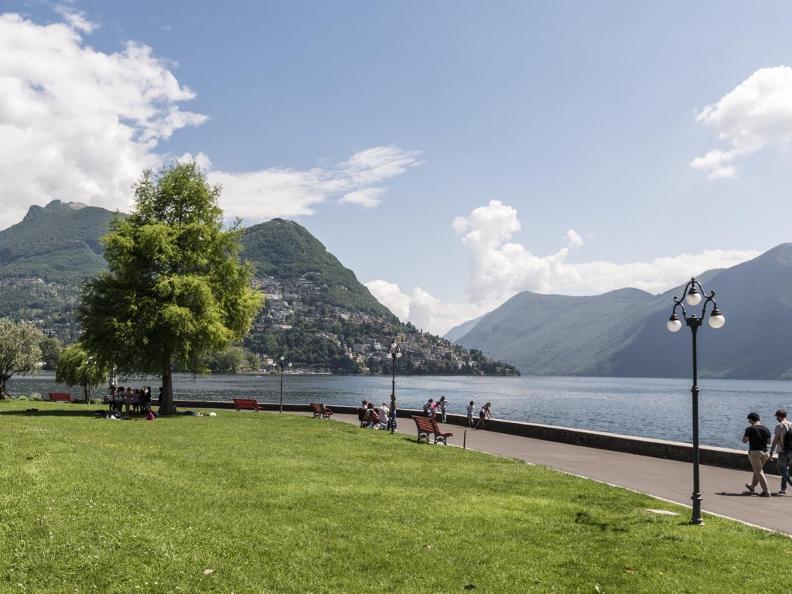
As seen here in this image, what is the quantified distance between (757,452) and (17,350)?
5176cm

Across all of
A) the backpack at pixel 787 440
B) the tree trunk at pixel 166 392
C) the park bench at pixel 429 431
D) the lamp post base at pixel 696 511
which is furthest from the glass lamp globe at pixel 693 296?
the tree trunk at pixel 166 392

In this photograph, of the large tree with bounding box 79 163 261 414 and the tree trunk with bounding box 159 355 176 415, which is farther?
the tree trunk with bounding box 159 355 176 415

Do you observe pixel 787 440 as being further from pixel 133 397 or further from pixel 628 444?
pixel 133 397

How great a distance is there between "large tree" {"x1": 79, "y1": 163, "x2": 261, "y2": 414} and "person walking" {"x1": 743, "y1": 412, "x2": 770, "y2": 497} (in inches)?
1029

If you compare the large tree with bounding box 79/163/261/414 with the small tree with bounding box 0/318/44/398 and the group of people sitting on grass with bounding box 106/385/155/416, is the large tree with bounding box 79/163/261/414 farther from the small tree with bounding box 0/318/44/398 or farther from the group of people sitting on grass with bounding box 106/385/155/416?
the small tree with bounding box 0/318/44/398

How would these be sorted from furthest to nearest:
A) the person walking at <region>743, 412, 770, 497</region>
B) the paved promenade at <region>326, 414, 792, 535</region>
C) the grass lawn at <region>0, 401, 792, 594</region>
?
the person walking at <region>743, 412, 770, 497</region> < the paved promenade at <region>326, 414, 792, 535</region> < the grass lawn at <region>0, 401, 792, 594</region>

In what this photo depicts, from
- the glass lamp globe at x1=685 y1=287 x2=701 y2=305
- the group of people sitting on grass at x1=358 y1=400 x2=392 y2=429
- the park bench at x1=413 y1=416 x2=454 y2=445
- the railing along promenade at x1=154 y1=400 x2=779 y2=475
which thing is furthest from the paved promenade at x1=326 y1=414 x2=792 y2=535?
the group of people sitting on grass at x1=358 y1=400 x2=392 y2=429

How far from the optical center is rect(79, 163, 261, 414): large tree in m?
33.2

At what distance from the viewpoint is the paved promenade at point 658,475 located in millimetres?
13047

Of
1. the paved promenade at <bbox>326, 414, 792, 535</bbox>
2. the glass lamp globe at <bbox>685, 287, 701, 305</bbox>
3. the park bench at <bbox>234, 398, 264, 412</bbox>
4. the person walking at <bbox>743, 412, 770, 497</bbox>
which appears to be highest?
the glass lamp globe at <bbox>685, 287, 701, 305</bbox>

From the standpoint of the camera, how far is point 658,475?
57.9 ft

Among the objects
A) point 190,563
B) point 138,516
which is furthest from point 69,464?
point 190,563

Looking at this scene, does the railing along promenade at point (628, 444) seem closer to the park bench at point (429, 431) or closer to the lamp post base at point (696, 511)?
the park bench at point (429, 431)

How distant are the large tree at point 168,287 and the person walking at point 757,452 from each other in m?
26.1
